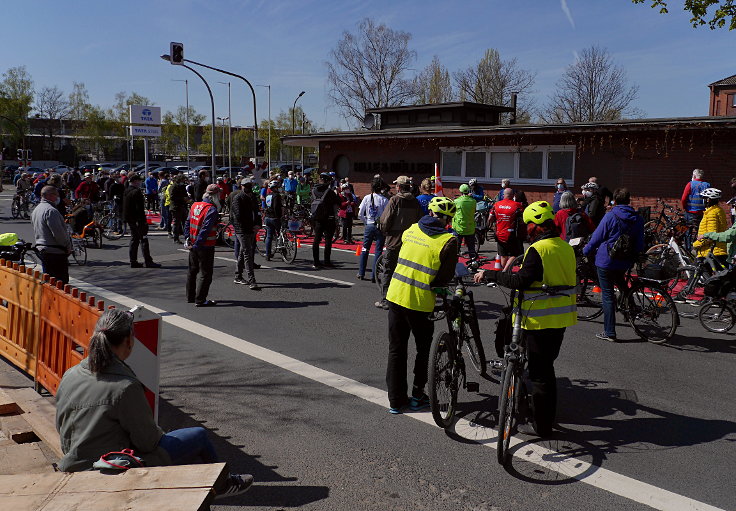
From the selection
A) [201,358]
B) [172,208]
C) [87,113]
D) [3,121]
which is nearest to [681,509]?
[201,358]

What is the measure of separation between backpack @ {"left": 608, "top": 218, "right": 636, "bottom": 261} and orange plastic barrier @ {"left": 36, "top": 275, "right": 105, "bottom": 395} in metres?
5.94

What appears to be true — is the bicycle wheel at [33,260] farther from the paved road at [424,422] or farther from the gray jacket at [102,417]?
the gray jacket at [102,417]

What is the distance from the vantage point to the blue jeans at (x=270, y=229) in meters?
14.6

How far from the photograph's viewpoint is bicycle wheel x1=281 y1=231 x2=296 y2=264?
1484cm

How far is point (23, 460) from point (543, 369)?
12.8 feet

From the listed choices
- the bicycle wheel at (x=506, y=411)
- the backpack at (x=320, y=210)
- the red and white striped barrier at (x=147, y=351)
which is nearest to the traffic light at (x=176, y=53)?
the backpack at (x=320, y=210)

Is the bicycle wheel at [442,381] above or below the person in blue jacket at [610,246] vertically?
below

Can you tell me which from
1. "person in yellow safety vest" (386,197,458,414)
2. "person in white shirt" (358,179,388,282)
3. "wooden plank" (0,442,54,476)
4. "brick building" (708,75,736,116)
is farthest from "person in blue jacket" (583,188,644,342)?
"brick building" (708,75,736,116)

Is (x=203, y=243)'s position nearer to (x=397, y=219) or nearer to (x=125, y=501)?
(x=397, y=219)

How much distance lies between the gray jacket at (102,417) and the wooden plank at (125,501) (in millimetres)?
297

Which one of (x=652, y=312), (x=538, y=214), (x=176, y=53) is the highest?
(x=176, y=53)

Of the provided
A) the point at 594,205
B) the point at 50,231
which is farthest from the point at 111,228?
the point at 594,205

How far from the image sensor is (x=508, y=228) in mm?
10680

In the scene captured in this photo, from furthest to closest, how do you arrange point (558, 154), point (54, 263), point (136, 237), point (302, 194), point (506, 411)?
1. point (302, 194)
2. point (558, 154)
3. point (136, 237)
4. point (54, 263)
5. point (506, 411)
